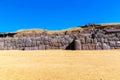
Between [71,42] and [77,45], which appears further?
[71,42]

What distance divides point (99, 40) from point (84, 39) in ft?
3.43

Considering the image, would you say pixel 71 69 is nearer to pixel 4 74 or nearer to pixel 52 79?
pixel 52 79

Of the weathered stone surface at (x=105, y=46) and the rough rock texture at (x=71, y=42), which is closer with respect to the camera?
the weathered stone surface at (x=105, y=46)

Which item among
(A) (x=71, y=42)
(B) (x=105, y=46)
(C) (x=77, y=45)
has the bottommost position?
(B) (x=105, y=46)

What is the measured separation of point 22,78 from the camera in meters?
7.64

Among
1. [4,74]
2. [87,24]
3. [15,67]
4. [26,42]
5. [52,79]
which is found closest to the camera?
[52,79]

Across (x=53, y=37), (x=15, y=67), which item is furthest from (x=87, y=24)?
(x=15, y=67)

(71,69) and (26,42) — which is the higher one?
(26,42)

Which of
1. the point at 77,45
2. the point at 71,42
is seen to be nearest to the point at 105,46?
the point at 77,45

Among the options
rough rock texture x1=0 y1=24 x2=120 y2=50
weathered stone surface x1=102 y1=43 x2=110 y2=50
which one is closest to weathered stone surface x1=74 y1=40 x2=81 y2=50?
rough rock texture x1=0 y1=24 x2=120 y2=50

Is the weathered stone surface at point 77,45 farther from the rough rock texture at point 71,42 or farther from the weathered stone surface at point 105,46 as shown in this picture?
the weathered stone surface at point 105,46

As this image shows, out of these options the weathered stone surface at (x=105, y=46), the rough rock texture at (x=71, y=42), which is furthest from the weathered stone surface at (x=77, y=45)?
the weathered stone surface at (x=105, y=46)

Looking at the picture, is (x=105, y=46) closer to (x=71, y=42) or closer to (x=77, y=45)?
(x=77, y=45)

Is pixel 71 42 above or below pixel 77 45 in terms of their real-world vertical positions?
above
